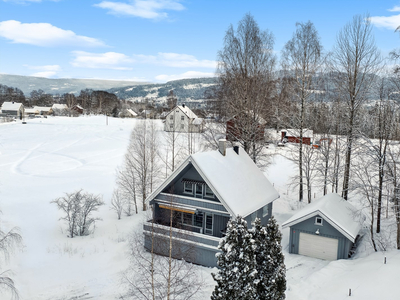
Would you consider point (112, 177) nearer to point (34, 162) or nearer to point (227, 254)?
point (34, 162)

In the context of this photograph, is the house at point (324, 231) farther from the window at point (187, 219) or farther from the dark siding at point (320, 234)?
the window at point (187, 219)

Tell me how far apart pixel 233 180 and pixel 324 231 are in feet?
19.8

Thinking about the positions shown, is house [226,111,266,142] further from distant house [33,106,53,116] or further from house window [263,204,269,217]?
distant house [33,106,53,116]

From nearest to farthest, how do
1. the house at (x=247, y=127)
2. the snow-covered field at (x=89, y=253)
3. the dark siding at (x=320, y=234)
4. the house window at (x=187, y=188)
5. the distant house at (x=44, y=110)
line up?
1. the snow-covered field at (x=89, y=253)
2. the dark siding at (x=320, y=234)
3. the house window at (x=187, y=188)
4. the house at (x=247, y=127)
5. the distant house at (x=44, y=110)

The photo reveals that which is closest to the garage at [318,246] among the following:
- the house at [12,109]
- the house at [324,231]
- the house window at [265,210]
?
the house at [324,231]

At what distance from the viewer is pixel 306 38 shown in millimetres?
25156

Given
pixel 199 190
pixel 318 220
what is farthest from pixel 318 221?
pixel 199 190

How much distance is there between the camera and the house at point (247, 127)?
25.3m

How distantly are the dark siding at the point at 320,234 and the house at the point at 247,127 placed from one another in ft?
29.1

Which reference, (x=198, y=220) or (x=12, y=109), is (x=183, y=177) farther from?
(x=12, y=109)

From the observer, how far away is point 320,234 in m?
18.2

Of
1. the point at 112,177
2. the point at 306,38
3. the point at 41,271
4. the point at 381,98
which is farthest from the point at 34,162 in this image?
the point at 381,98

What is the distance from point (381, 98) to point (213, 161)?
1029 centimetres

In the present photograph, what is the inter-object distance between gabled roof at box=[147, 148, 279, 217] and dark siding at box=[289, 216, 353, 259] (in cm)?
252
